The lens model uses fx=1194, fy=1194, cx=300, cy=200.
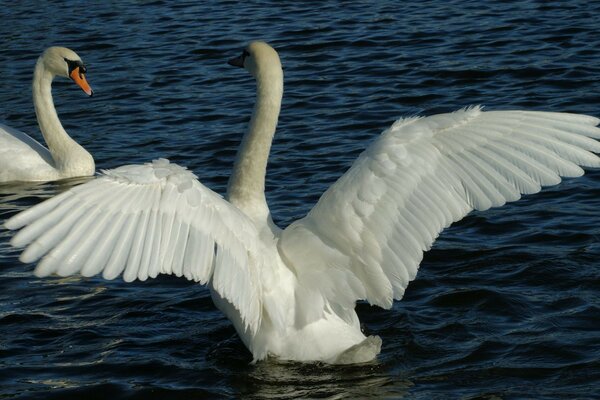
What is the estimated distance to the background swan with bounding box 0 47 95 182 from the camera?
1116 centimetres

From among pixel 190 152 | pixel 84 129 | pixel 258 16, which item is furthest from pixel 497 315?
pixel 258 16

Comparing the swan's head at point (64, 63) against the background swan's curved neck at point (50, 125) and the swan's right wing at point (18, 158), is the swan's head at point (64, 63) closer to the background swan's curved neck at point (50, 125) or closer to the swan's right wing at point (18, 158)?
the background swan's curved neck at point (50, 125)

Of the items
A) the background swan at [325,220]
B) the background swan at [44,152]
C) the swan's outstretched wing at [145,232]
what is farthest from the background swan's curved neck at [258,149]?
the background swan at [44,152]

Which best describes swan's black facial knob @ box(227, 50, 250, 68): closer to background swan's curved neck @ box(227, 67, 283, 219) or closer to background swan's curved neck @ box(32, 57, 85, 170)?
background swan's curved neck @ box(227, 67, 283, 219)

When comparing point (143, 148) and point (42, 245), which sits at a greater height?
point (42, 245)

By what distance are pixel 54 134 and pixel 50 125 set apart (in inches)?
6.0

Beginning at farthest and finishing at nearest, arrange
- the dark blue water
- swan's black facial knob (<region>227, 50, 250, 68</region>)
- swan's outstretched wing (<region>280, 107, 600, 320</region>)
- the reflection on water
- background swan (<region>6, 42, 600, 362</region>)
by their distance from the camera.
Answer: swan's black facial knob (<region>227, 50, 250, 68</region>)
the dark blue water
the reflection on water
swan's outstretched wing (<region>280, 107, 600, 320</region>)
background swan (<region>6, 42, 600, 362</region>)

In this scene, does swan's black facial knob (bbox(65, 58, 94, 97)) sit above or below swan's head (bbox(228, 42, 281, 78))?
below

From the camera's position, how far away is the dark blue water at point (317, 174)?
6512mm

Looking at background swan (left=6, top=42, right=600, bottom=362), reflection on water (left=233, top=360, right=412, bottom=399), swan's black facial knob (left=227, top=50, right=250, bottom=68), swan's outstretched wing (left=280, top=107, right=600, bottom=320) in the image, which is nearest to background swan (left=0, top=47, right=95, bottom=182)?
swan's black facial knob (left=227, top=50, right=250, bottom=68)

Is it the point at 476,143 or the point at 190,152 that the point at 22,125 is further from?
the point at 476,143

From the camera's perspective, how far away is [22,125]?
43.3ft

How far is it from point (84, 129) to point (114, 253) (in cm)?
759

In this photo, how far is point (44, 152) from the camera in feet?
38.4
